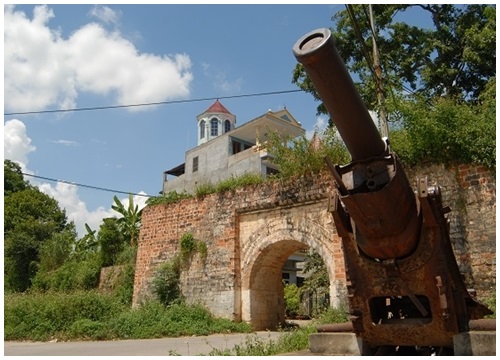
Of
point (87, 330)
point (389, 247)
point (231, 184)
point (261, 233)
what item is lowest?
point (87, 330)

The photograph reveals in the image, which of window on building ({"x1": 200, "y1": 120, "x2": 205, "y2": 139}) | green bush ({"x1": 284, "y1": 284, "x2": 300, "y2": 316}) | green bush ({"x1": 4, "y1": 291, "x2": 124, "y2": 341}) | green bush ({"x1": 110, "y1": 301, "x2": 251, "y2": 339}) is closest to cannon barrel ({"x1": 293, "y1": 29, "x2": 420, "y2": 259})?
green bush ({"x1": 110, "y1": 301, "x2": 251, "y2": 339})

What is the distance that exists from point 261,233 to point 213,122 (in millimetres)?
26968

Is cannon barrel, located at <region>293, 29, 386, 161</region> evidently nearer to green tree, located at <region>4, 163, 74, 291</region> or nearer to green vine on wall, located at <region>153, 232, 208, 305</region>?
green vine on wall, located at <region>153, 232, 208, 305</region>

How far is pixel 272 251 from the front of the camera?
40.9 ft

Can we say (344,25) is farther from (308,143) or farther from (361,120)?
(361,120)

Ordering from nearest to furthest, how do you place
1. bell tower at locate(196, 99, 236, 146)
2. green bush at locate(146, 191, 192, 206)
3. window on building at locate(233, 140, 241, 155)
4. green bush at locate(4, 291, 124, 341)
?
green bush at locate(4, 291, 124, 341) < green bush at locate(146, 191, 192, 206) < window on building at locate(233, 140, 241, 155) < bell tower at locate(196, 99, 236, 146)

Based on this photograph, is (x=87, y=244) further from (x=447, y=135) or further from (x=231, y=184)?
(x=447, y=135)

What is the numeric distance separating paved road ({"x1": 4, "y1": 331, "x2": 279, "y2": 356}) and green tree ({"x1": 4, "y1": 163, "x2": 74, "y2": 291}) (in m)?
12.5

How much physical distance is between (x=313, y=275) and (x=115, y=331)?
10052mm

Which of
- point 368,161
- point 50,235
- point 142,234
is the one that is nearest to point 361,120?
point 368,161

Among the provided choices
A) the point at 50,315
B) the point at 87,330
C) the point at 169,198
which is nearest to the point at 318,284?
the point at 169,198

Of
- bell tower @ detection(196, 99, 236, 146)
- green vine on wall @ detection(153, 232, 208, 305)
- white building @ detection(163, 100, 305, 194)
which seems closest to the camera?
green vine on wall @ detection(153, 232, 208, 305)

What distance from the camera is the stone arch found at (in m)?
11.2

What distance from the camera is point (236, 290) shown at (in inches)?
489
